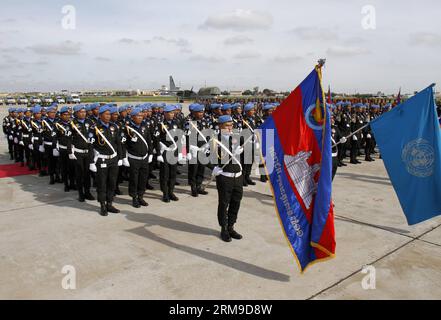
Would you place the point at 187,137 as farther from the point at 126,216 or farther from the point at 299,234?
the point at 299,234

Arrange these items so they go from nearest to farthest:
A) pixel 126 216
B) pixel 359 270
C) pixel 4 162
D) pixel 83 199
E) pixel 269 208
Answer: pixel 359 270, pixel 126 216, pixel 269 208, pixel 83 199, pixel 4 162

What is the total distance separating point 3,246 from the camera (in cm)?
502

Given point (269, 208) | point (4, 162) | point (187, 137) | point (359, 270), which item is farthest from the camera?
point (4, 162)

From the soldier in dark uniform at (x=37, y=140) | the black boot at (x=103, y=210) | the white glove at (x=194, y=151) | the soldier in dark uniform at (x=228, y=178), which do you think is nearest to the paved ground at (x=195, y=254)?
the black boot at (x=103, y=210)

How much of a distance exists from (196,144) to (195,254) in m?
3.35

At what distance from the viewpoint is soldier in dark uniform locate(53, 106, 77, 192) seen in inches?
301

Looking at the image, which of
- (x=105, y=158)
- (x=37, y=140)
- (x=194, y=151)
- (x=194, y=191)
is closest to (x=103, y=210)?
(x=105, y=158)

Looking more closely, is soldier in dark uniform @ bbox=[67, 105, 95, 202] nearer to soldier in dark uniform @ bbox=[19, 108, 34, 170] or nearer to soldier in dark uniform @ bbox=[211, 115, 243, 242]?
soldier in dark uniform @ bbox=[211, 115, 243, 242]

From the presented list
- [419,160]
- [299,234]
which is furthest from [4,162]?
[419,160]

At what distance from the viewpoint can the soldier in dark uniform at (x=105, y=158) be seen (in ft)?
20.9
